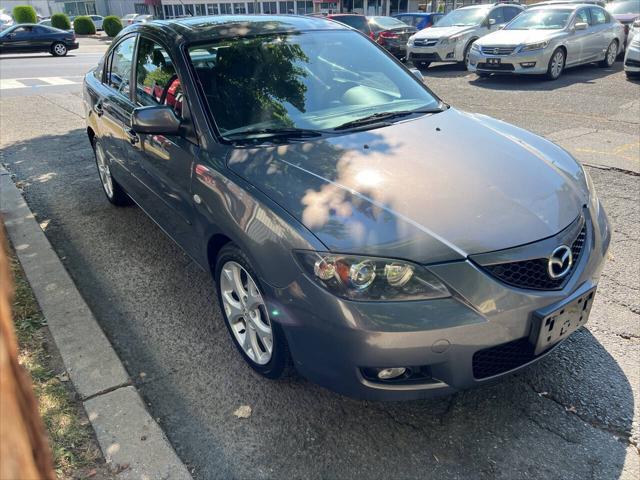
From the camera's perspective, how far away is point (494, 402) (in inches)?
104

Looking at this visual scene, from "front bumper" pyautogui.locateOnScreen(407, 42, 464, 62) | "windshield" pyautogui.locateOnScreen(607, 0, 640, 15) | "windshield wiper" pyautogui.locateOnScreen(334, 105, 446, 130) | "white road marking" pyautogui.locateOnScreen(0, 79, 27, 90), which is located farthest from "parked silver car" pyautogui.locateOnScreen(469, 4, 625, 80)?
"white road marking" pyautogui.locateOnScreen(0, 79, 27, 90)

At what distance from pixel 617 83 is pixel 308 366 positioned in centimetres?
1097

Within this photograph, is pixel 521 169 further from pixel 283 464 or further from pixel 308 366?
pixel 283 464

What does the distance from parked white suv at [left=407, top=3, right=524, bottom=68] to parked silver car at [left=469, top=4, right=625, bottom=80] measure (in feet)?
5.52

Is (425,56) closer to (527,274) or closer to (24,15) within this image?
(527,274)

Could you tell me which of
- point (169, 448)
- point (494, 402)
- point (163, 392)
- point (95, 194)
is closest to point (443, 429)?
point (494, 402)

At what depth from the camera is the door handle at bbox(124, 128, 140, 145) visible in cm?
387

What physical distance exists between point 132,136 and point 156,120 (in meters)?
0.99

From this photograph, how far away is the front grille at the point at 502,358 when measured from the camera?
2.25 m

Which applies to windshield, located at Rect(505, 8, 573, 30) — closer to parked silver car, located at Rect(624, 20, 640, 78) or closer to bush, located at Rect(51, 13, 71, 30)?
parked silver car, located at Rect(624, 20, 640, 78)

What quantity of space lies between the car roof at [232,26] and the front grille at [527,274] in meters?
2.35

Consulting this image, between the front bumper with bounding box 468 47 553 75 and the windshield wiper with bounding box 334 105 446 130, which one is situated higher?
the windshield wiper with bounding box 334 105 446 130

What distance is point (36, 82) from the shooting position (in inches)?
553

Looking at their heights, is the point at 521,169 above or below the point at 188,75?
below
